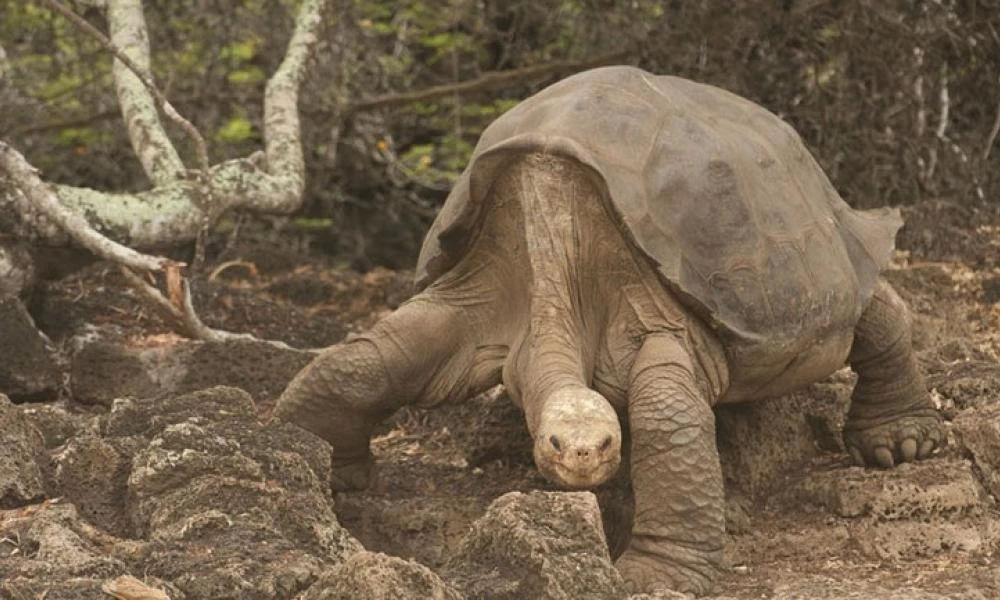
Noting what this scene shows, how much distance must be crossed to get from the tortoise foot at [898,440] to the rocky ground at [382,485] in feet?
0.20

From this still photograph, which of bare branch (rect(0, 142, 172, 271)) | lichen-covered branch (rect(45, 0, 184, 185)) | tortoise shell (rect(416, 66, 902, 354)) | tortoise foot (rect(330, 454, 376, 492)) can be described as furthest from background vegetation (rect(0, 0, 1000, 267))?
tortoise shell (rect(416, 66, 902, 354))

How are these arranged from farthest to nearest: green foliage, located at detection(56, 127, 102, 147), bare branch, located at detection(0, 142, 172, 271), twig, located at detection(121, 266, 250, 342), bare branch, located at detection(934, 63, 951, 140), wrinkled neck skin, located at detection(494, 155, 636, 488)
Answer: green foliage, located at detection(56, 127, 102, 147) → bare branch, located at detection(934, 63, 951, 140) → twig, located at detection(121, 266, 250, 342) → bare branch, located at detection(0, 142, 172, 271) → wrinkled neck skin, located at detection(494, 155, 636, 488)

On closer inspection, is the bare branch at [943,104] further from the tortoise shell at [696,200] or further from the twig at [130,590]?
the twig at [130,590]

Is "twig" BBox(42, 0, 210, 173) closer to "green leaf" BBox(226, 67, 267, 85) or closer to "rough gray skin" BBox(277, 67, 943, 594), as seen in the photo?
"rough gray skin" BBox(277, 67, 943, 594)

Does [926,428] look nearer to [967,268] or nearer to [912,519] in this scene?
[912,519]

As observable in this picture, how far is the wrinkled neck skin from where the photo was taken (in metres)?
4.48

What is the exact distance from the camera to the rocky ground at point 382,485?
3.32 meters

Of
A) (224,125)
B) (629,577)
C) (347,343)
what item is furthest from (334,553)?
(224,125)

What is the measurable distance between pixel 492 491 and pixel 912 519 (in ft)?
3.73

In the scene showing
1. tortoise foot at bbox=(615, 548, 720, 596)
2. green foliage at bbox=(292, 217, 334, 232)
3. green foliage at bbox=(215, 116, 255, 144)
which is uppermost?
tortoise foot at bbox=(615, 548, 720, 596)

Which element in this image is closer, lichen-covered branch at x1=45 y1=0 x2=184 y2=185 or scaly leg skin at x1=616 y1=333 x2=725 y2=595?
scaly leg skin at x1=616 y1=333 x2=725 y2=595

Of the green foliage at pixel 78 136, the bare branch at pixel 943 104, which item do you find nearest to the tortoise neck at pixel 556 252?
the bare branch at pixel 943 104

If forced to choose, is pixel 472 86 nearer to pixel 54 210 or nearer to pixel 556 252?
pixel 54 210

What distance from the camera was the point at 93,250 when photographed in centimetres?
545
